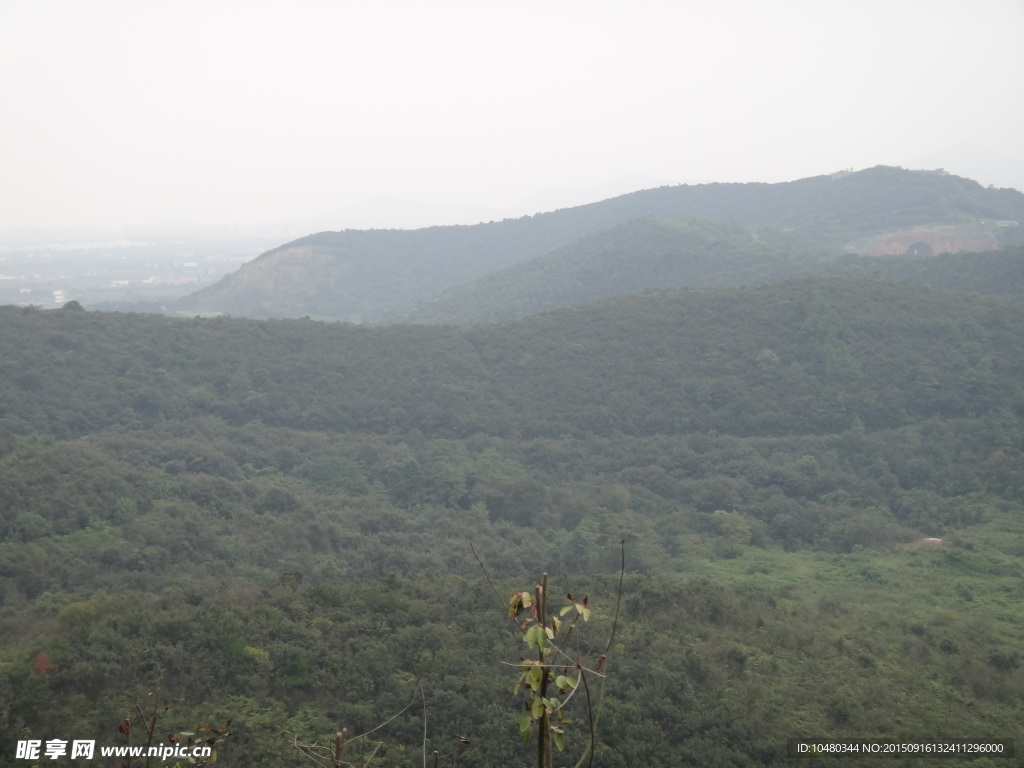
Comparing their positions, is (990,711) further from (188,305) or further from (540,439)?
(188,305)

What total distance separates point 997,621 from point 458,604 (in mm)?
10135

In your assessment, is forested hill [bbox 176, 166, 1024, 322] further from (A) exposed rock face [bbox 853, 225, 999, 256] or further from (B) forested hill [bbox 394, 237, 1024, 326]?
(B) forested hill [bbox 394, 237, 1024, 326]

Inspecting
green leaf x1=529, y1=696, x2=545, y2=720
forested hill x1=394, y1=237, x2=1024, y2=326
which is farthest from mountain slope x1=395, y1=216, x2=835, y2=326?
green leaf x1=529, y1=696, x2=545, y2=720

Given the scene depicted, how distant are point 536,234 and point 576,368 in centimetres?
4895

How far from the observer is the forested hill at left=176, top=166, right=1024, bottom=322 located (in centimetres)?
6806

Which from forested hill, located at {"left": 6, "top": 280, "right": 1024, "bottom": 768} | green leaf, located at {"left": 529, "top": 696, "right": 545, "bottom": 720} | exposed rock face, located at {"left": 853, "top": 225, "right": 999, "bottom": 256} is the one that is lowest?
forested hill, located at {"left": 6, "top": 280, "right": 1024, "bottom": 768}

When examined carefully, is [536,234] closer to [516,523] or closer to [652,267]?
[652,267]

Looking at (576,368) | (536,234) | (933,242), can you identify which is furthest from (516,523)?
(536,234)

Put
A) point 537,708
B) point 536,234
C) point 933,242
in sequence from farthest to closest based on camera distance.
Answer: point 536,234 → point 933,242 → point 537,708

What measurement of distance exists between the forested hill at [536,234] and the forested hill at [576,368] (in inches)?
1160

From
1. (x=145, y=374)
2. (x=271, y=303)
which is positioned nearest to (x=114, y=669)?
(x=145, y=374)

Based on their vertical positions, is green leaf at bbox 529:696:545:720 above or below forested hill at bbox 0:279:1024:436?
above

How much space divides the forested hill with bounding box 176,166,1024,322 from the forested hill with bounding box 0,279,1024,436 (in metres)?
29.5

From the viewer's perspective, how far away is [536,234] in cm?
8031
